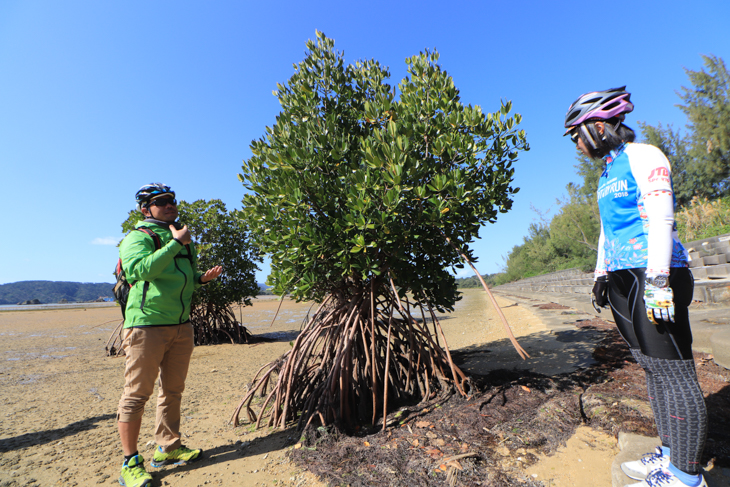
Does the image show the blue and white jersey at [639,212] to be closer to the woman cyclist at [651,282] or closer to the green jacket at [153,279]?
the woman cyclist at [651,282]

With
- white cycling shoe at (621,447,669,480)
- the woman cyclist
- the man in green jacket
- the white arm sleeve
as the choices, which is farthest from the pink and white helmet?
the man in green jacket

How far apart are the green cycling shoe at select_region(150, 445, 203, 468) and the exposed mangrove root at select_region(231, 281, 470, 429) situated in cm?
71

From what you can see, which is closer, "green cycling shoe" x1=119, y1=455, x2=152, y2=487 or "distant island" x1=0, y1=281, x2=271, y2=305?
"green cycling shoe" x1=119, y1=455, x2=152, y2=487

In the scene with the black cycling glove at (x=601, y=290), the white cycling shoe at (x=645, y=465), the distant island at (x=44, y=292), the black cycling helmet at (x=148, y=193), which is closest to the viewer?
the white cycling shoe at (x=645, y=465)

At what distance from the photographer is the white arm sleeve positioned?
5.36 feet

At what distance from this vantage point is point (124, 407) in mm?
2490

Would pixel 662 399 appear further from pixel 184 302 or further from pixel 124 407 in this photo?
pixel 124 407

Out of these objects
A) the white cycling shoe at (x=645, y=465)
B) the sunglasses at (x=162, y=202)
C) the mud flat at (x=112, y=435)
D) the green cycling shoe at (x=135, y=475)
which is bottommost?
the mud flat at (x=112, y=435)

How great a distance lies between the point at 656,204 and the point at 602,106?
0.70m

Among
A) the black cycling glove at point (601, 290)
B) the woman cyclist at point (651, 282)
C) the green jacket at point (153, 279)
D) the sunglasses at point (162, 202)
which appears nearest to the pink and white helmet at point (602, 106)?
the woman cyclist at point (651, 282)

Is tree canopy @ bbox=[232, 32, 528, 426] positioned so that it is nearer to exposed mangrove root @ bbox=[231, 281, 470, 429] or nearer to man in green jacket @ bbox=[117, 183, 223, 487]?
exposed mangrove root @ bbox=[231, 281, 470, 429]

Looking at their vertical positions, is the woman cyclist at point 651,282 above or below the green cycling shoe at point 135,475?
above

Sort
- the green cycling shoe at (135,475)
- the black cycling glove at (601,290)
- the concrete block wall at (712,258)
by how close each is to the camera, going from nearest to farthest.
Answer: the black cycling glove at (601,290) < the green cycling shoe at (135,475) < the concrete block wall at (712,258)

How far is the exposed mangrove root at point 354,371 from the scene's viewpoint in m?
3.37
